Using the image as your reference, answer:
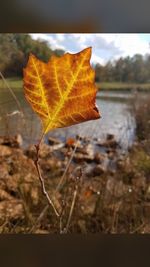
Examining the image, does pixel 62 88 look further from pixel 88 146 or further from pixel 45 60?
pixel 88 146

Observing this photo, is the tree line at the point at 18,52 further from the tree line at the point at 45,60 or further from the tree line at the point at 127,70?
the tree line at the point at 127,70

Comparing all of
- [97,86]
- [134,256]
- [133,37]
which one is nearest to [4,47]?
[97,86]

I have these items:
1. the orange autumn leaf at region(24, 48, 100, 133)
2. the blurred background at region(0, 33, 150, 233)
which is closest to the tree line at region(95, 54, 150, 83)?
the blurred background at region(0, 33, 150, 233)

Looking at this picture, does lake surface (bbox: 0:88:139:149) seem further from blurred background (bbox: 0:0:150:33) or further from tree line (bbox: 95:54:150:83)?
blurred background (bbox: 0:0:150:33)

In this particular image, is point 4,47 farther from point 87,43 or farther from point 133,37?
point 133,37

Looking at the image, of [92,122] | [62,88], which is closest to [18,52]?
[62,88]
